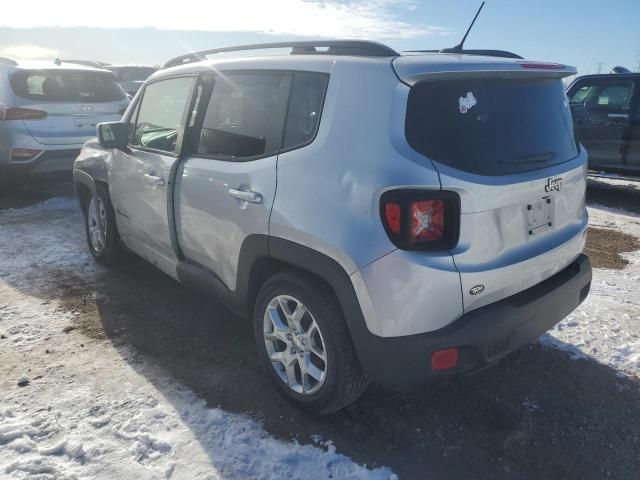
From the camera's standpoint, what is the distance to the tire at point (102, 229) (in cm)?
457

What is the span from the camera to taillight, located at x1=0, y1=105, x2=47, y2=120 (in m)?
6.76

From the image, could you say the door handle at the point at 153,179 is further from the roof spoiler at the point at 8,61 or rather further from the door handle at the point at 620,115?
the door handle at the point at 620,115

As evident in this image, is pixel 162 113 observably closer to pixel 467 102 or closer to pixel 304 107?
pixel 304 107

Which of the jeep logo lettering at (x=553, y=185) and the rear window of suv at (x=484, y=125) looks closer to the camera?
the rear window of suv at (x=484, y=125)

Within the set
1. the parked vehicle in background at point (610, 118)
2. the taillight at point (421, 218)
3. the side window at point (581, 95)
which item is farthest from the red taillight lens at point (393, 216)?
the side window at point (581, 95)

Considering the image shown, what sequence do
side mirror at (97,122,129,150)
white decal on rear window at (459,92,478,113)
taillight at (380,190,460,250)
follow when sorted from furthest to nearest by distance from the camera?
1. side mirror at (97,122,129,150)
2. white decal on rear window at (459,92,478,113)
3. taillight at (380,190,460,250)

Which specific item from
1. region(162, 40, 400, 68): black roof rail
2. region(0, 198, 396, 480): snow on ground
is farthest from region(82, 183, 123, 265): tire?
region(162, 40, 400, 68): black roof rail

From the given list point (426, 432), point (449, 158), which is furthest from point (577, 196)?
point (426, 432)

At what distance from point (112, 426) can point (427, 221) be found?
1.88 metres

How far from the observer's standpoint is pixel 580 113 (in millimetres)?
8625

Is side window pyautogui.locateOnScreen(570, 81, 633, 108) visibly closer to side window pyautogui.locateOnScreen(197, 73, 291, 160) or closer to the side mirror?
side window pyautogui.locateOnScreen(197, 73, 291, 160)

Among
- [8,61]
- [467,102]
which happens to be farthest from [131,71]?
[467,102]

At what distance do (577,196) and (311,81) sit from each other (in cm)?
153

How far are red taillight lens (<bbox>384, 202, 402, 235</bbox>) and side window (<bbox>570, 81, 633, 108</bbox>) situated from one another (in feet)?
24.6
